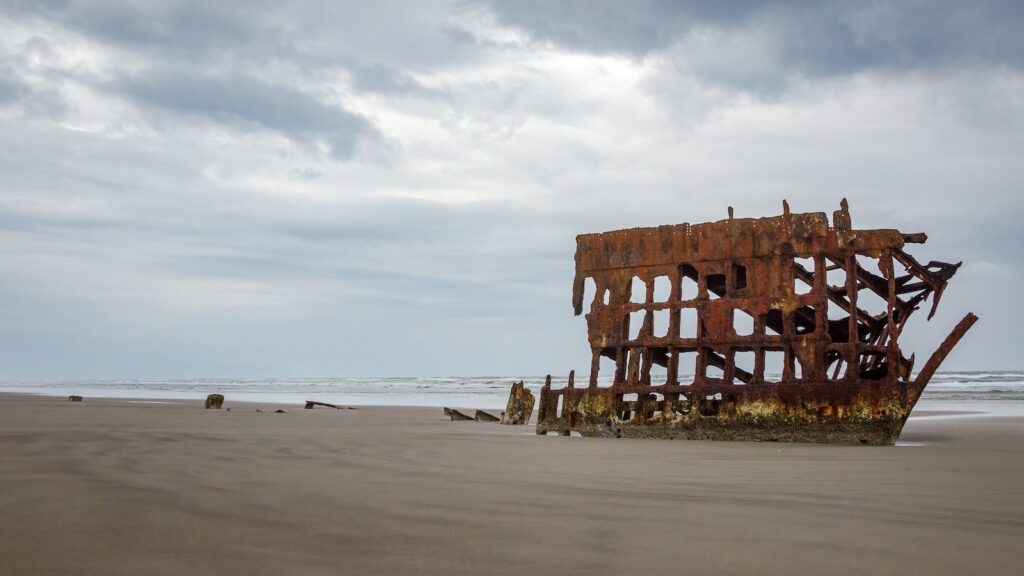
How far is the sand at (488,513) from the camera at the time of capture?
97.3 inches

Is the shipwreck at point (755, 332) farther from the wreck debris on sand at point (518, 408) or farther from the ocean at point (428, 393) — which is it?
the ocean at point (428, 393)

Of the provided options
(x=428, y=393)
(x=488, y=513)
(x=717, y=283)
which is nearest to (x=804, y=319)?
(x=717, y=283)

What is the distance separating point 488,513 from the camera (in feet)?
10.9

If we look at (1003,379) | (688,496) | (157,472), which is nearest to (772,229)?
(688,496)

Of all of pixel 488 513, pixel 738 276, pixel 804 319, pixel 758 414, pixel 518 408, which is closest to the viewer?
pixel 488 513

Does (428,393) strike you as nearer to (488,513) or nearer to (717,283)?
(717,283)

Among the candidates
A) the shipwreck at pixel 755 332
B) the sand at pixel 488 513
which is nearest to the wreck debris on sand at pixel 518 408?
the shipwreck at pixel 755 332

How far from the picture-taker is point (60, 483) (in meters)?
3.82

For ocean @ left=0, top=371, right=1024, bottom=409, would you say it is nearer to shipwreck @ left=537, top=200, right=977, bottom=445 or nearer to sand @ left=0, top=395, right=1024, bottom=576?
shipwreck @ left=537, top=200, right=977, bottom=445

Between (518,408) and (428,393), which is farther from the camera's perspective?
(428,393)

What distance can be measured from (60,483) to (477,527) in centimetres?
205

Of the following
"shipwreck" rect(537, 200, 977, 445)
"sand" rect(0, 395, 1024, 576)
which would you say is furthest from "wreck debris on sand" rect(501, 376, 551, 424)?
"sand" rect(0, 395, 1024, 576)

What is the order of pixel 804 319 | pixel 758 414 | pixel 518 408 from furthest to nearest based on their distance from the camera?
1. pixel 518 408
2. pixel 804 319
3. pixel 758 414

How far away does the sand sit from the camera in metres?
2.47
